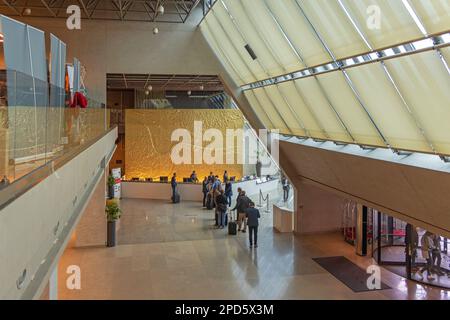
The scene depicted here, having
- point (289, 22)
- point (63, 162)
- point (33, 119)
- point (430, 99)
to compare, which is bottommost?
point (63, 162)

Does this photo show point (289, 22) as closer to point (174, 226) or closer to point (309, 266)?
point (309, 266)

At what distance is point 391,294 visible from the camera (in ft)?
→ 37.3

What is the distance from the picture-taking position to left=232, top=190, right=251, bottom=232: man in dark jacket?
1755cm

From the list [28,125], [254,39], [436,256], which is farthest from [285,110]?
[28,125]

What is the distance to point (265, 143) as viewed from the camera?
18328 millimetres

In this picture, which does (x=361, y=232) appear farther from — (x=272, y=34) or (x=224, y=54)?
(x=224, y=54)

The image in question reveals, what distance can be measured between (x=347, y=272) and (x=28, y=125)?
11031 mm

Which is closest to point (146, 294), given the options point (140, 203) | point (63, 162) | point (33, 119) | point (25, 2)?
point (63, 162)

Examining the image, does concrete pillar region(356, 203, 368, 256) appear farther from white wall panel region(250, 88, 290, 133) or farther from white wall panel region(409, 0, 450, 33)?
white wall panel region(409, 0, 450, 33)

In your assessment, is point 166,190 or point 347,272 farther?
point 166,190

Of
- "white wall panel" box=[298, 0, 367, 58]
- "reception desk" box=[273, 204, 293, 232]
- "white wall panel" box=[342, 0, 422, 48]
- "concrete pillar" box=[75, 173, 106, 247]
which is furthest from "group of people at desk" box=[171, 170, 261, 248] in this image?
"white wall panel" box=[342, 0, 422, 48]

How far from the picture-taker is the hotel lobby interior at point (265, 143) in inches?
208

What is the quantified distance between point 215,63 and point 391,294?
448 inches

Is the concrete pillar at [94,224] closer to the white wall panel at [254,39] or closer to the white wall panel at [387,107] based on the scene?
the white wall panel at [254,39]
